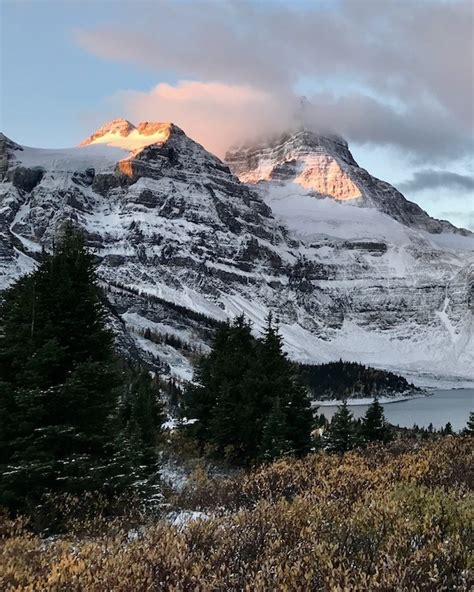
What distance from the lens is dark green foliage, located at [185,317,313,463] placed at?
26.0 m

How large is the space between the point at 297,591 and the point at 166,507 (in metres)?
6.99

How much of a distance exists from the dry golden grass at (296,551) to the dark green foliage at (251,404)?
14.7 metres

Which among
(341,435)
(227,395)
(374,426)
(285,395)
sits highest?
(285,395)

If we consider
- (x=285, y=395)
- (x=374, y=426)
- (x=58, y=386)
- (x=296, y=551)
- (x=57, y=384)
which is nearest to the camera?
(x=296, y=551)

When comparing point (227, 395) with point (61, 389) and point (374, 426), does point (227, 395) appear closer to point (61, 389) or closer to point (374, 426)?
point (374, 426)

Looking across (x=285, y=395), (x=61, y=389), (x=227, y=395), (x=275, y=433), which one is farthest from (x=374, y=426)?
(x=61, y=389)

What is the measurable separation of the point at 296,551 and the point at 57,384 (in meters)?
9.63

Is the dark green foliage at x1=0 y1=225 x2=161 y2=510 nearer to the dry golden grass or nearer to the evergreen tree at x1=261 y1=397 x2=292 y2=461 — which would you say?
the dry golden grass

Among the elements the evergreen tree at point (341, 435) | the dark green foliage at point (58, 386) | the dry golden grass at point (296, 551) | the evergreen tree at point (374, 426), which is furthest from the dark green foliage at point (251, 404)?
the dry golden grass at point (296, 551)

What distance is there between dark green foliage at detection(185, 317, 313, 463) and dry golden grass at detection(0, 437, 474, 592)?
48.3 feet

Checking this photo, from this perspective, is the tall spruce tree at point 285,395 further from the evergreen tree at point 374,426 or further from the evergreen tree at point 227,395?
the evergreen tree at point 374,426

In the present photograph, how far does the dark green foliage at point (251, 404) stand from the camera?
85.2ft

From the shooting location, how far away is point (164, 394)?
423ft

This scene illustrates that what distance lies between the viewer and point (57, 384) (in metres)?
14.7
